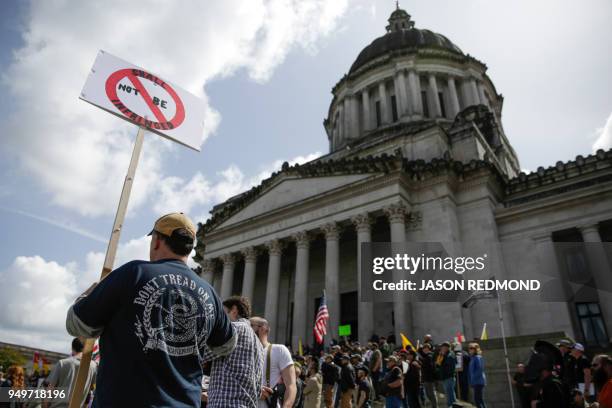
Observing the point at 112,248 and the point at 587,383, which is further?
the point at 587,383

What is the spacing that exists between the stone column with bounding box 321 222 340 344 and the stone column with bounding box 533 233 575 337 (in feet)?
35.7

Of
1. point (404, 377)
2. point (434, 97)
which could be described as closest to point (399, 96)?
point (434, 97)

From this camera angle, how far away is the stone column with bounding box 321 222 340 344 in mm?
23203

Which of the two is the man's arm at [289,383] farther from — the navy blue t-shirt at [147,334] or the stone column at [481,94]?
the stone column at [481,94]

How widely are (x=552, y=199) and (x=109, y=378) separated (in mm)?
25966

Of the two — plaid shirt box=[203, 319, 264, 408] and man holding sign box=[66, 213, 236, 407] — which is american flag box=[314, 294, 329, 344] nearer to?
plaid shirt box=[203, 319, 264, 408]

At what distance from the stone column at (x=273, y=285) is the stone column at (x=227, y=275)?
3.82m

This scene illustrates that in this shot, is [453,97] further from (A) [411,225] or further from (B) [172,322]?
(B) [172,322]

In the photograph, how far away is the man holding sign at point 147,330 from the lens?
7.66 ft

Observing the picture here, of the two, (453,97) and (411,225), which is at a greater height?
→ (453,97)

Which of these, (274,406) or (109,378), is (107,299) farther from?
(274,406)

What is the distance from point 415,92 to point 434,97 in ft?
6.80

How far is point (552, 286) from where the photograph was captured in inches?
882

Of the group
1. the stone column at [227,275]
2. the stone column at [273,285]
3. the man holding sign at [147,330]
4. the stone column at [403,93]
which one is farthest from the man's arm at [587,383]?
the stone column at [403,93]
